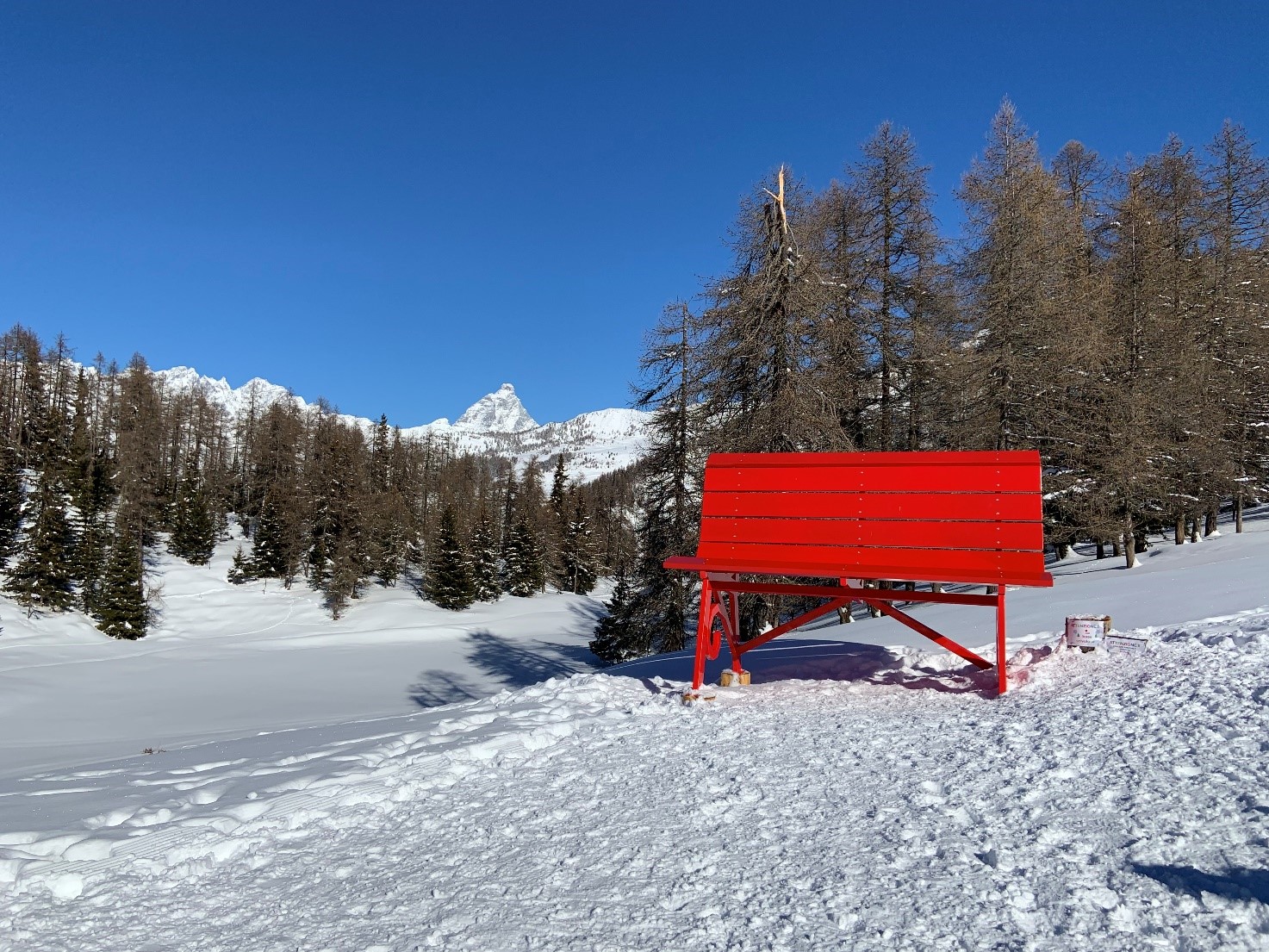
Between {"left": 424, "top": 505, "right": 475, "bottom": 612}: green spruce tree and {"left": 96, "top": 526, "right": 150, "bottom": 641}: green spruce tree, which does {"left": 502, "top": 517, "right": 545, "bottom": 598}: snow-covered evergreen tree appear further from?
{"left": 96, "top": 526, "right": 150, "bottom": 641}: green spruce tree

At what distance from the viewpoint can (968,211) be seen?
15.8m

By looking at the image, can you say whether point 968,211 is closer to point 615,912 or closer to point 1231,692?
point 1231,692

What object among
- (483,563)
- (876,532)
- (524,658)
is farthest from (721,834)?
(483,563)

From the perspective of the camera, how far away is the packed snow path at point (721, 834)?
277 centimetres

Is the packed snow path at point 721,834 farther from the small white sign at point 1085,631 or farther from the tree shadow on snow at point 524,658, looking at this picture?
the tree shadow on snow at point 524,658

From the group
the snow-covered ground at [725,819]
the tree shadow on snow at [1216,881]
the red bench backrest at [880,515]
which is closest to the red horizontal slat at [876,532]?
the red bench backrest at [880,515]

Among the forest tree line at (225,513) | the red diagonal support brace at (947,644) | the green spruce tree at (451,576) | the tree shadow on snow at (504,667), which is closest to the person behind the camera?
the red diagonal support brace at (947,644)

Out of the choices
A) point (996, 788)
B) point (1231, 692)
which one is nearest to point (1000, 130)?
point (1231, 692)

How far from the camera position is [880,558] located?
6.56m

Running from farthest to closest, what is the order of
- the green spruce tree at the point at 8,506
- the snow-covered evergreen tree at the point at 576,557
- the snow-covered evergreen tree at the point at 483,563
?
the snow-covered evergreen tree at the point at 576,557 → the snow-covered evergreen tree at the point at 483,563 → the green spruce tree at the point at 8,506

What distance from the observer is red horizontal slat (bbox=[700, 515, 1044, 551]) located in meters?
6.20

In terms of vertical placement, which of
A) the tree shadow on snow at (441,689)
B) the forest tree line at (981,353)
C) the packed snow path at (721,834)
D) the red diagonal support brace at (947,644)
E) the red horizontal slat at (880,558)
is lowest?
the tree shadow on snow at (441,689)

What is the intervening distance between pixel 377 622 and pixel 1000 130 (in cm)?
3726

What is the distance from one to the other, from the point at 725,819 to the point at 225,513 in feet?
230
